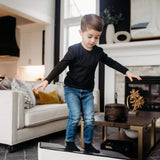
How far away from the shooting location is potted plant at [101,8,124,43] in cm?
482

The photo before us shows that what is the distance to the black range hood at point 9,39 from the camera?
650cm

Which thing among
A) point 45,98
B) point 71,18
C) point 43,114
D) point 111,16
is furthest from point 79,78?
point 71,18

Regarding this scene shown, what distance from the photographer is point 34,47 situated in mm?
6586

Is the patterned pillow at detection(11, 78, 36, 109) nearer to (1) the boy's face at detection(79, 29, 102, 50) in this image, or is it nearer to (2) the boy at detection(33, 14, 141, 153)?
(2) the boy at detection(33, 14, 141, 153)

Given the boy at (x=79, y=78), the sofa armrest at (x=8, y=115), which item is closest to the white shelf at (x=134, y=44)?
the sofa armrest at (x=8, y=115)

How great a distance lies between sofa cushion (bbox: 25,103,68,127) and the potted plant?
2159 millimetres

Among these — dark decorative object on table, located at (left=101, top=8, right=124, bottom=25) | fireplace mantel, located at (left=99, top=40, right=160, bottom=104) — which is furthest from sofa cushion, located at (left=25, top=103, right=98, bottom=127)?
dark decorative object on table, located at (left=101, top=8, right=124, bottom=25)

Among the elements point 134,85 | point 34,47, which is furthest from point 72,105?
point 34,47

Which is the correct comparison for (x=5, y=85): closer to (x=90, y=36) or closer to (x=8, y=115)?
(x=8, y=115)

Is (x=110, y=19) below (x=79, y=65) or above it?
above

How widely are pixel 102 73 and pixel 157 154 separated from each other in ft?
9.15

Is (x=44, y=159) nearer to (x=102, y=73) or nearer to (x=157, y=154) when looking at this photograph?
(x=157, y=154)

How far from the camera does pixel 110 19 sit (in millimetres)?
4898

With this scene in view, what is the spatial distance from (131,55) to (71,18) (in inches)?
67.2
